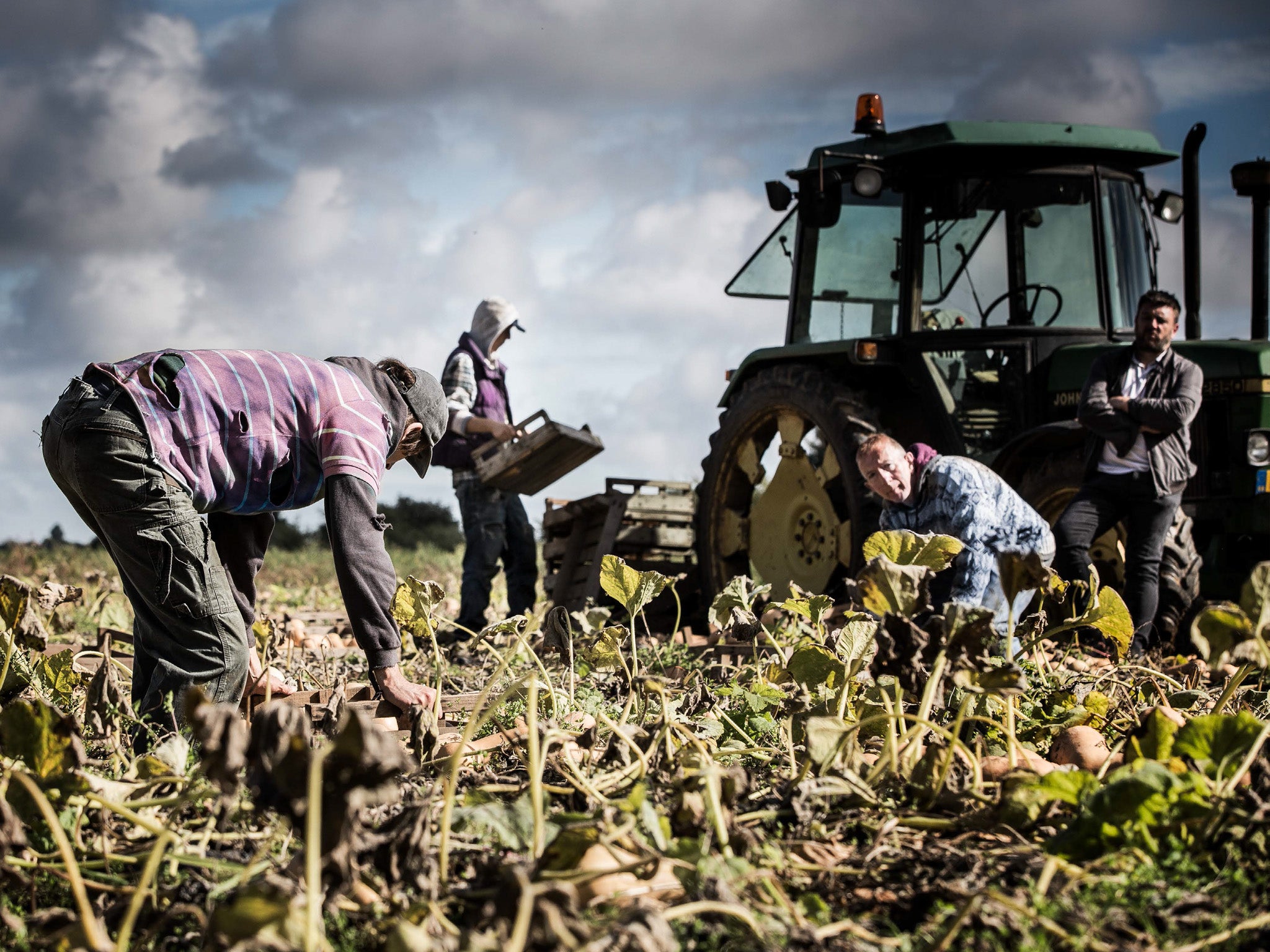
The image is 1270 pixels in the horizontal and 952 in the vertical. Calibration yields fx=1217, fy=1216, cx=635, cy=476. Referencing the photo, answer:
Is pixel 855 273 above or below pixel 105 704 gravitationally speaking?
above

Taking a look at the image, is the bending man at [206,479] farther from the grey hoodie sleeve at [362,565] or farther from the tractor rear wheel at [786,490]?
the tractor rear wheel at [786,490]

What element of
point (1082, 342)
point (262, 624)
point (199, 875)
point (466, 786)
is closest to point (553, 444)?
point (1082, 342)

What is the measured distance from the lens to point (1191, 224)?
5.79 metres

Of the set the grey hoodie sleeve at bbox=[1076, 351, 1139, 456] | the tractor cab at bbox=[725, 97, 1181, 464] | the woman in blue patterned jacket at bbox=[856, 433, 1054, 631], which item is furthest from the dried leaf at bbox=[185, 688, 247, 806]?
the tractor cab at bbox=[725, 97, 1181, 464]

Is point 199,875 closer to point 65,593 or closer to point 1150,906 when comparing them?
point 1150,906

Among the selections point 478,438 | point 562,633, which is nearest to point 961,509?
point 562,633

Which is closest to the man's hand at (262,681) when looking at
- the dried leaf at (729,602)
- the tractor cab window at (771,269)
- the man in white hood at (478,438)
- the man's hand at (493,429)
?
the dried leaf at (729,602)

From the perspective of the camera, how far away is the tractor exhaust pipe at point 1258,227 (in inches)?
225

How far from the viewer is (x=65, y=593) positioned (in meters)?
3.43

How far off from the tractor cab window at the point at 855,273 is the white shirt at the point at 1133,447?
1.54 m

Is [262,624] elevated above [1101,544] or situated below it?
below

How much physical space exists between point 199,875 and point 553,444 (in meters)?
5.00

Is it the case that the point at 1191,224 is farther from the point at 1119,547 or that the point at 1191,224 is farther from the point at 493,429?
the point at 493,429

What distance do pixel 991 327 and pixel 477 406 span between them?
9.66ft
